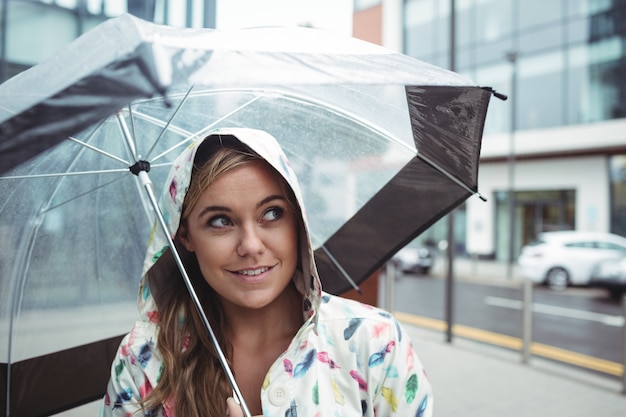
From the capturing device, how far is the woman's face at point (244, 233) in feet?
4.26

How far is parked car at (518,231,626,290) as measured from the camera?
13227 mm

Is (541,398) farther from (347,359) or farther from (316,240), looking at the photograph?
(347,359)

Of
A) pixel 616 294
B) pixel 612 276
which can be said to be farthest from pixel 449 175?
pixel 616 294

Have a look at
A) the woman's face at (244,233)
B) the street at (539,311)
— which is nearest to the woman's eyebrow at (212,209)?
the woman's face at (244,233)

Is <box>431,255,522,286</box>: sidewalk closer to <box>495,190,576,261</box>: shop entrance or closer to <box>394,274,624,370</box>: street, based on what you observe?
<box>394,274,624,370</box>: street

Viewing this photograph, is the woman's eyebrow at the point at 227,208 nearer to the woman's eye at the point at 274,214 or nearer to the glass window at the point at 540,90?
the woman's eye at the point at 274,214

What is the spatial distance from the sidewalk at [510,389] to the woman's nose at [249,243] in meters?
3.64

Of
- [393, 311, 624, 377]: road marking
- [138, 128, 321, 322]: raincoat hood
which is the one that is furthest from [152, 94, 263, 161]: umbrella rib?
[393, 311, 624, 377]: road marking

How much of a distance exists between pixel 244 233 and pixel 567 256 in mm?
14152

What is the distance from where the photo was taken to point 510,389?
4.97m

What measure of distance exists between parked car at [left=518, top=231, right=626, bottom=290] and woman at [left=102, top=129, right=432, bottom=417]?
1356 cm

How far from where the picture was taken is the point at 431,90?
4.95 feet

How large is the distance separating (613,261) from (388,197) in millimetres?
12643

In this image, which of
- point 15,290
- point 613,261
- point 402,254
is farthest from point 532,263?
point 15,290
